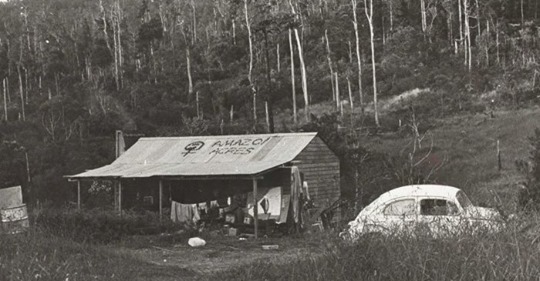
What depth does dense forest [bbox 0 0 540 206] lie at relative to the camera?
42.1 metres

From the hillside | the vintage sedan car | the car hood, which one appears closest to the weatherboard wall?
the hillside

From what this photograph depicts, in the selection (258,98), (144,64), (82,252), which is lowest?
(82,252)

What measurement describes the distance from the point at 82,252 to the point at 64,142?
30151mm

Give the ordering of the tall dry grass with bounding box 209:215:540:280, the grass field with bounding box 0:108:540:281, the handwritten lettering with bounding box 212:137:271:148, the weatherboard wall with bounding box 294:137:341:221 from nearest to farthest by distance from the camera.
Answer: the tall dry grass with bounding box 209:215:540:280 < the grass field with bounding box 0:108:540:281 < the weatherboard wall with bounding box 294:137:341:221 < the handwritten lettering with bounding box 212:137:271:148

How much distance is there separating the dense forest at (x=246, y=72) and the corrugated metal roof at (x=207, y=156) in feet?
25.4

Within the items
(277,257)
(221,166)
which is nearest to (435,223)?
(277,257)

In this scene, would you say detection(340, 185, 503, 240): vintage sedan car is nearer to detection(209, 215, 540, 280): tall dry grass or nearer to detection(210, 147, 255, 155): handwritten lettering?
detection(209, 215, 540, 280): tall dry grass

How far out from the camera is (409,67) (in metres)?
53.3

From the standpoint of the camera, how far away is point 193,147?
2417 cm

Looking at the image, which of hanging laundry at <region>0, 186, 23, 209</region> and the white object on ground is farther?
the white object on ground

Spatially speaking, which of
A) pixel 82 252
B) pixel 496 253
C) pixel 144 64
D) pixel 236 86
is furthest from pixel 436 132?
pixel 144 64

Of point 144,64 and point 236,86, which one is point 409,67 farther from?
point 144,64

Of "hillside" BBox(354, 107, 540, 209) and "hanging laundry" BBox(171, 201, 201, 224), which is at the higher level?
"hillside" BBox(354, 107, 540, 209)

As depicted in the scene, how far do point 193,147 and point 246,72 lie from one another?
35.5 metres
